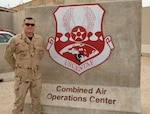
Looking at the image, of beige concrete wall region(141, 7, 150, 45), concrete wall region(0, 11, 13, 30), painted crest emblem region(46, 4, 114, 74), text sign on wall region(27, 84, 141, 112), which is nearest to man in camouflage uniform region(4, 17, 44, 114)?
painted crest emblem region(46, 4, 114, 74)

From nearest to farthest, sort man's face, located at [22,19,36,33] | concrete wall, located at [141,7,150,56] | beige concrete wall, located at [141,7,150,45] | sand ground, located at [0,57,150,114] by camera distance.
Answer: man's face, located at [22,19,36,33] < sand ground, located at [0,57,150,114] < concrete wall, located at [141,7,150,56] < beige concrete wall, located at [141,7,150,45]

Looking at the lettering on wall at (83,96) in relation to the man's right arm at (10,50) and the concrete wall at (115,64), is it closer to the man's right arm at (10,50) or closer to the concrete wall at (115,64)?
the concrete wall at (115,64)

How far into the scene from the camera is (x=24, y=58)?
412 centimetres

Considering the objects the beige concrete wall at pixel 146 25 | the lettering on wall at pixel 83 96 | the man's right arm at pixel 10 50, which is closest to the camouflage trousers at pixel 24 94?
the man's right arm at pixel 10 50

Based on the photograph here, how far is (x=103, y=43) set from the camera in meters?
4.46

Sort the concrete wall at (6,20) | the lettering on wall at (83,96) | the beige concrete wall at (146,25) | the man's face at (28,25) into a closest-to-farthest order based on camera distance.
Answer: the man's face at (28,25) → the lettering on wall at (83,96) → the beige concrete wall at (146,25) → the concrete wall at (6,20)

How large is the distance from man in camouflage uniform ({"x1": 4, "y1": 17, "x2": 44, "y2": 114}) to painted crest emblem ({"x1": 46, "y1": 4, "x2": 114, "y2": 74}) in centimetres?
52

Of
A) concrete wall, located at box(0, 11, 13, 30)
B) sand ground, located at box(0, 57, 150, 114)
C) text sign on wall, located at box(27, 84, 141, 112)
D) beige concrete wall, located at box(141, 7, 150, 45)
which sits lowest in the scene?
sand ground, located at box(0, 57, 150, 114)

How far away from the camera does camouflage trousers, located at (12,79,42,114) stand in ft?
13.6

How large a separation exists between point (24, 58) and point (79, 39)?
1013 millimetres

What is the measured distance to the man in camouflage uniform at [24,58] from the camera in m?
4.08

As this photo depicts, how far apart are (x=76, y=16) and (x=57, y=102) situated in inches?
61.2

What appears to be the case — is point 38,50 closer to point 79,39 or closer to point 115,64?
point 79,39

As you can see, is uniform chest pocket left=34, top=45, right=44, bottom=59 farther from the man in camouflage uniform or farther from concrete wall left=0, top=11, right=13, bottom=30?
concrete wall left=0, top=11, right=13, bottom=30
